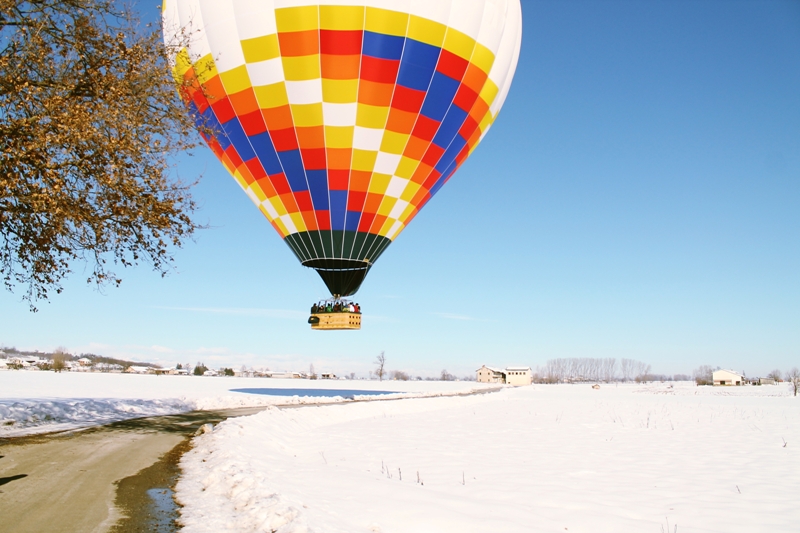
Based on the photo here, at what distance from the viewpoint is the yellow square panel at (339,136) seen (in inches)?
813

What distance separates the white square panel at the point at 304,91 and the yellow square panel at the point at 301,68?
164 millimetres

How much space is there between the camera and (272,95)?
2036 centimetres

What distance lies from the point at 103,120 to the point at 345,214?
12.4m

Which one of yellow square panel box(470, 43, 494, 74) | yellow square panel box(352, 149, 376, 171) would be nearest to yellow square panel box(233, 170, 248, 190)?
yellow square panel box(352, 149, 376, 171)

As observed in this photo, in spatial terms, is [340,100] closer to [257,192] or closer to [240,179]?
[257,192]

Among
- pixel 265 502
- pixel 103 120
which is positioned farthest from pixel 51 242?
pixel 265 502

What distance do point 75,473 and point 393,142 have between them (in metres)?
15.8

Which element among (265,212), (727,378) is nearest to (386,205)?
(265,212)

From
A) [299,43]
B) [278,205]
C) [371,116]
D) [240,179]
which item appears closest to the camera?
[299,43]

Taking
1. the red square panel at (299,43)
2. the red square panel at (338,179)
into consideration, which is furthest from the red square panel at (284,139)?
the red square panel at (299,43)

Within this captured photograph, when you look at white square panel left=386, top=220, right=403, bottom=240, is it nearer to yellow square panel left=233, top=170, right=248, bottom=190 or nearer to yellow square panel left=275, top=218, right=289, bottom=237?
yellow square panel left=275, top=218, right=289, bottom=237

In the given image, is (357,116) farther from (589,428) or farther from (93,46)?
(589,428)

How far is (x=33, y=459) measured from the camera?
8680 mm

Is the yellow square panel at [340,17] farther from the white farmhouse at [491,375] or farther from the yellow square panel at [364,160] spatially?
the white farmhouse at [491,375]
